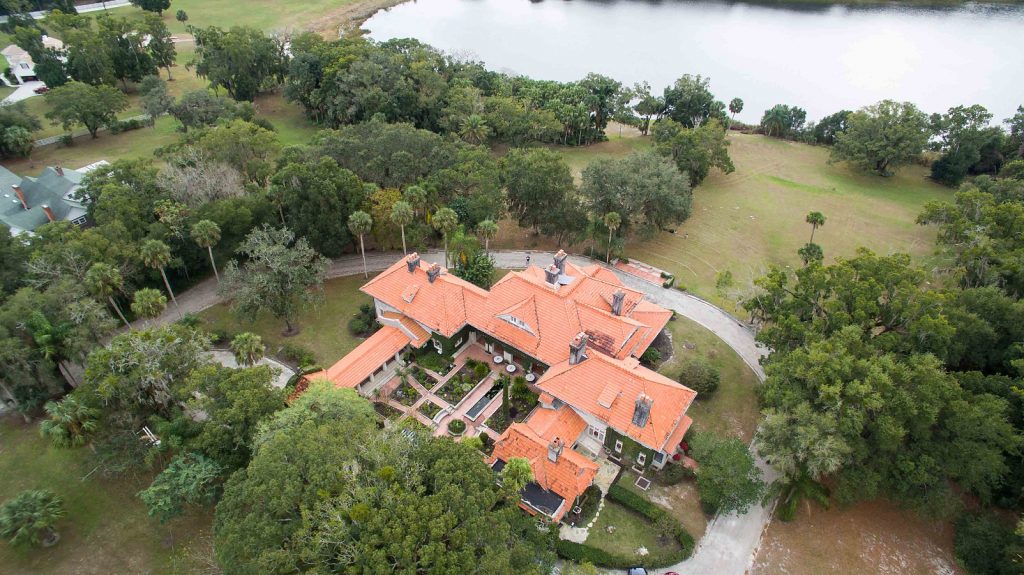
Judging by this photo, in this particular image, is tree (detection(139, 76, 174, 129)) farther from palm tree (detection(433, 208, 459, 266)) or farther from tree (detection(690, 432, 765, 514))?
tree (detection(690, 432, 765, 514))

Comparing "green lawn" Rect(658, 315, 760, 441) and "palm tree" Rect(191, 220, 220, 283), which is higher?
"palm tree" Rect(191, 220, 220, 283)

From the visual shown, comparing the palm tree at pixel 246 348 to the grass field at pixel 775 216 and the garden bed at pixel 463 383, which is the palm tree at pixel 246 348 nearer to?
the garden bed at pixel 463 383

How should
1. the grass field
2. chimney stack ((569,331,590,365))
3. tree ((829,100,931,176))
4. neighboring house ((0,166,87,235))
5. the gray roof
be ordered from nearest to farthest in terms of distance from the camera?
chimney stack ((569,331,590,365)) < neighboring house ((0,166,87,235)) < the gray roof < the grass field < tree ((829,100,931,176))

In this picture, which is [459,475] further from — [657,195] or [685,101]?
[685,101]

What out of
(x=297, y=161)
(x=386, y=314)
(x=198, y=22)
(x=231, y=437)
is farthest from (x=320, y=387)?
(x=198, y=22)

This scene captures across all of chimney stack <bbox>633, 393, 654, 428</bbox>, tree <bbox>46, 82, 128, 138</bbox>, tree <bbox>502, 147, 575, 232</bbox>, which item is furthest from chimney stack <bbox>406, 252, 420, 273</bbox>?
tree <bbox>46, 82, 128, 138</bbox>

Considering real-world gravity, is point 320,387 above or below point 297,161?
below
